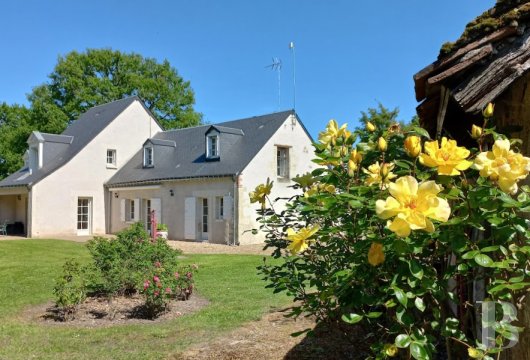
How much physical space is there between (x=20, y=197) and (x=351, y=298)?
A: 2980 centimetres

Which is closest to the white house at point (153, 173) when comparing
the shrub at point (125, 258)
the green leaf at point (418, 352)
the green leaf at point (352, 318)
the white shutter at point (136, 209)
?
the white shutter at point (136, 209)

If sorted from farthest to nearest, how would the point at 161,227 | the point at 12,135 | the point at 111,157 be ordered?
the point at 12,135
the point at 111,157
the point at 161,227

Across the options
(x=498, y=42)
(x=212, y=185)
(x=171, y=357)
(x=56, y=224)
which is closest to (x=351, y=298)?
(x=498, y=42)

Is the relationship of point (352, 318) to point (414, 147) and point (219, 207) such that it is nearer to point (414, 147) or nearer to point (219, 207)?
point (414, 147)

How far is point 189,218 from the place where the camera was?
830 inches

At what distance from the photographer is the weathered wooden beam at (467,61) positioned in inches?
97.9

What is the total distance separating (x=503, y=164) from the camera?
191 cm

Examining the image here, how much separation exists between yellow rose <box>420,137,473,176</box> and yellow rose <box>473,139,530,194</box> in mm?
57

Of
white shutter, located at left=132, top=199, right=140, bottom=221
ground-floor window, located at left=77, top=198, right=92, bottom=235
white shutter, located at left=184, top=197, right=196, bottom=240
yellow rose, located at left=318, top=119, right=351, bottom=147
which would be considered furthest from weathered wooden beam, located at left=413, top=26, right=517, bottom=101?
ground-floor window, located at left=77, top=198, right=92, bottom=235

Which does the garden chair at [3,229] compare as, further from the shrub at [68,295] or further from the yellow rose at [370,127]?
the yellow rose at [370,127]

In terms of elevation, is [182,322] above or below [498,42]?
below

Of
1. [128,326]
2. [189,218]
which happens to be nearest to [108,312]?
[128,326]

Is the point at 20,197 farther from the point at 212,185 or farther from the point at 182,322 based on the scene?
the point at 182,322

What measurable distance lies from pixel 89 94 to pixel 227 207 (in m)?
25.3
